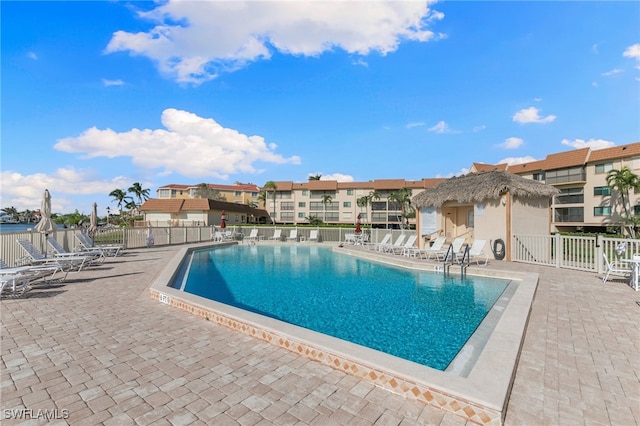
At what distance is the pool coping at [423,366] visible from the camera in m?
2.53

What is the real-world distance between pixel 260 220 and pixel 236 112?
35579 millimetres

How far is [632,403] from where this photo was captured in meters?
2.70

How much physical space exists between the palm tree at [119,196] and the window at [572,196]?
296 feet

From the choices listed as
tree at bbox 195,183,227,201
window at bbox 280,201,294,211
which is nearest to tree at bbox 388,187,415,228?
window at bbox 280,201,294,211

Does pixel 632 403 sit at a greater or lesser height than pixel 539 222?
lesser

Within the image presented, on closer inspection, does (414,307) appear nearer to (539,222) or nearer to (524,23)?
(539,222)

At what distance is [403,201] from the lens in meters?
55.4

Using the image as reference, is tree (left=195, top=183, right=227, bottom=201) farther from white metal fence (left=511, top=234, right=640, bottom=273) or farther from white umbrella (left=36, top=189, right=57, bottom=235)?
white metal fence (left=511, top=234, right=640, bottom=273)

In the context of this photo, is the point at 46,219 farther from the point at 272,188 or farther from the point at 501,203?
the point at 272,188

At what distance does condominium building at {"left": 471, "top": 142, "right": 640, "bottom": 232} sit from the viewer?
3334 cm

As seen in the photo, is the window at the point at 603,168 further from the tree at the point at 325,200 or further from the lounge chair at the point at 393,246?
the tree at the point at 325,200

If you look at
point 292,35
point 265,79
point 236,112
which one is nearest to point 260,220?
point 236,112

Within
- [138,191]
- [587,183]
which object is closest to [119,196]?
[138,191]

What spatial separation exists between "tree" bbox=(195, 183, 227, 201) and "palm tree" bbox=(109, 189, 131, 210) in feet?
86.5
